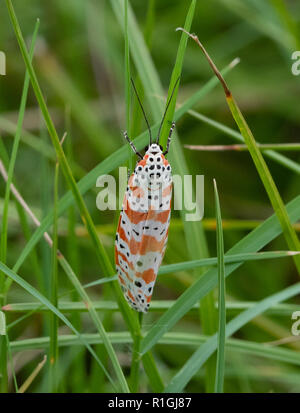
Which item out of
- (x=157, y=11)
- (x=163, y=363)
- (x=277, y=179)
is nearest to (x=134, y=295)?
(x=163, y=363)

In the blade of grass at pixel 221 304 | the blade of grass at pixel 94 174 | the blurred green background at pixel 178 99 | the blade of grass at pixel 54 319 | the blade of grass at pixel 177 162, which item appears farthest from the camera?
the blurred green background at pixel 178 99

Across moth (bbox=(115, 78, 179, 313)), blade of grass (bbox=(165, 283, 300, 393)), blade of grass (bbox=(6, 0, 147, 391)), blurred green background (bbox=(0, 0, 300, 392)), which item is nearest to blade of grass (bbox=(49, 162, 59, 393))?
blade of grass (bbox=(6, 0, 147, 391))

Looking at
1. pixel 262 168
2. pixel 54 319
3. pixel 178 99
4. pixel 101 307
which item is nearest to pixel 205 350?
pixel 101 307

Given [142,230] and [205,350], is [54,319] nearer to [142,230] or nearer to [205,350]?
[142,230]

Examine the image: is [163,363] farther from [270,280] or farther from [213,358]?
[213,358]

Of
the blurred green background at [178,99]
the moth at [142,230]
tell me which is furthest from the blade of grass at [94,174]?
the blurred green background at [178,99]

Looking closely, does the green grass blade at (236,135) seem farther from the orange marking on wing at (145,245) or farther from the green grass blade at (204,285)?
the orange marking on wing at (145,245)

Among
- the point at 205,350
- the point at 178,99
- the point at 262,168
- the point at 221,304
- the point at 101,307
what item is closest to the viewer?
the point at 221,304
